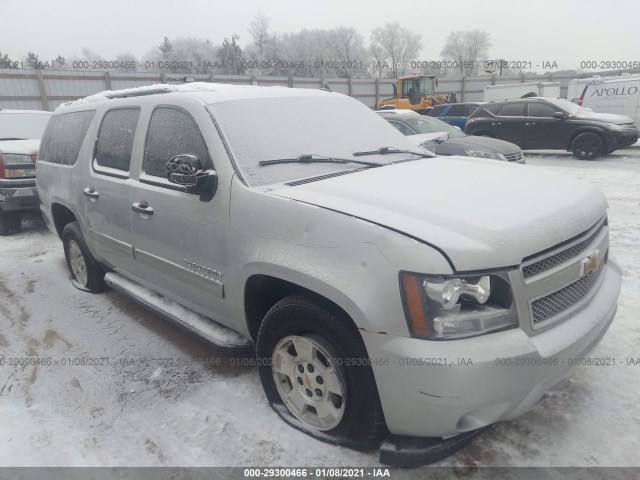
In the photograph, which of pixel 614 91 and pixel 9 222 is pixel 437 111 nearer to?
pixel 614 91

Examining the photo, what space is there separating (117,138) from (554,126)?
11892 mm

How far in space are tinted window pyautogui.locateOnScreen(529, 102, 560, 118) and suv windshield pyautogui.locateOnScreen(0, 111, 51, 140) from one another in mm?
11728

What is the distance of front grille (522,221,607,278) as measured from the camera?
1952mm

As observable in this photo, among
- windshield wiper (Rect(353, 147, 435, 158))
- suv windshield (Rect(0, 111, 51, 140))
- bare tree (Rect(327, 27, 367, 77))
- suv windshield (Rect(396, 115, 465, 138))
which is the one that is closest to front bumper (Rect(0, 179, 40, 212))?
suv windshield (Rect(0, 111, 51, 140))

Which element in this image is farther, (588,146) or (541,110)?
(541,110)

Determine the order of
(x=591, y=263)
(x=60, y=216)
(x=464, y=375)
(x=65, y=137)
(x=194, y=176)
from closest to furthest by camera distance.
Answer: (x=464, y=375) → (x=591, y=263) → (x=194, y=176) → (x=65, y=137) → (x=60, y=216)

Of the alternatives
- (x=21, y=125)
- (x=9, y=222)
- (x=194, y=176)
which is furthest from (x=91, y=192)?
(x=21, y=125)

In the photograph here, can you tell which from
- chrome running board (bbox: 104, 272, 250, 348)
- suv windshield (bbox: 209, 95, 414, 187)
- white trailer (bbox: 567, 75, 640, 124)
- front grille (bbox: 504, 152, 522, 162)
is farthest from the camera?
white trailer (bbox: 567, 75, 640, 124)

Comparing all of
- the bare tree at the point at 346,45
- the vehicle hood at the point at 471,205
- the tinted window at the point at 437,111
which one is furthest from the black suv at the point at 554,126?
the bare tree at the point at 346,45

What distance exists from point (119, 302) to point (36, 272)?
5.75ft

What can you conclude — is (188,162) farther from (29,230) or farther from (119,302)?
(29,230)

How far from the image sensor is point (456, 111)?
1711cm

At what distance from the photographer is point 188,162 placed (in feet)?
8.50

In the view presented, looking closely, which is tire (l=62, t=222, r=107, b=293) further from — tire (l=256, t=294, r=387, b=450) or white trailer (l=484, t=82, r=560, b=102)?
white trailer (l=484, t=82, r=560, b=102)
